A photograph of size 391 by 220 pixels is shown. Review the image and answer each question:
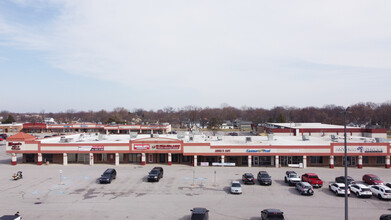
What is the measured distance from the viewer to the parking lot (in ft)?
73.9

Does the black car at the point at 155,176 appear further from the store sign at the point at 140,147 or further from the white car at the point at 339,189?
the white car at the point at 339,189

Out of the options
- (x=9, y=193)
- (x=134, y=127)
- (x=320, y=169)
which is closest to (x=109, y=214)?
(x=9, y=193)

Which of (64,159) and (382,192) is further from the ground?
(64,159)

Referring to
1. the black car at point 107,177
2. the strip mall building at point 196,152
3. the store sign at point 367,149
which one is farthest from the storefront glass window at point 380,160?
the black car at point 107,177

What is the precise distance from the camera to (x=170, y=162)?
1693 inches

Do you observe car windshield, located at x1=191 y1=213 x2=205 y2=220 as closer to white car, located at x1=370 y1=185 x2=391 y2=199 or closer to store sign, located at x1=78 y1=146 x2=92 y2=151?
white car, located at x1=370 y1=185 x2=391 y2=199

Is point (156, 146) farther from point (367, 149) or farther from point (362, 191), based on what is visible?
point (367, 149)

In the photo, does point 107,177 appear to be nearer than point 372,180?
No

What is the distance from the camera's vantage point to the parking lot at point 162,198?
2252cm

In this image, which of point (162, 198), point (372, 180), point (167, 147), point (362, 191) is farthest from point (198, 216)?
point (167, 147)

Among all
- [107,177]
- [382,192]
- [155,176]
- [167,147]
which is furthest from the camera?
[167,147]

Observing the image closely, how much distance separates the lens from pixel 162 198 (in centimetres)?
2664

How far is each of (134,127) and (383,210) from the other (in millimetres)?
74972

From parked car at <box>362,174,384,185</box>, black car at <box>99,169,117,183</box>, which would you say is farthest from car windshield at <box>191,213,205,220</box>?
parked car at <box>362,174,384,185</box>
